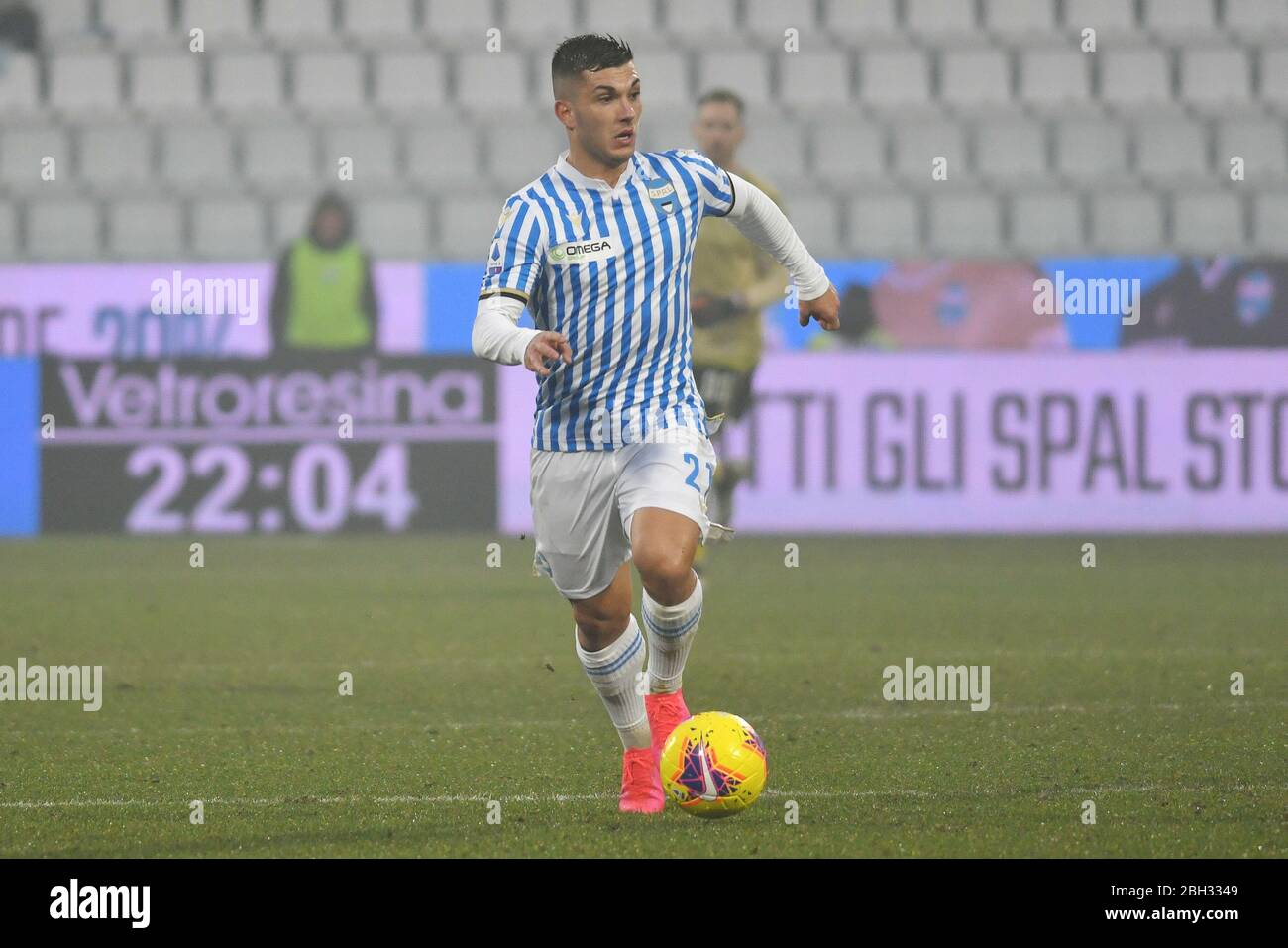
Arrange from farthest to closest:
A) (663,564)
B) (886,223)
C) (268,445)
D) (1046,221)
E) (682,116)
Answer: (682,116)
(1046,221)
(886,223)
(268,445)
(663,564)

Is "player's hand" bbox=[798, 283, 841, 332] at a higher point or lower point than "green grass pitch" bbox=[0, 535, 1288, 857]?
higher

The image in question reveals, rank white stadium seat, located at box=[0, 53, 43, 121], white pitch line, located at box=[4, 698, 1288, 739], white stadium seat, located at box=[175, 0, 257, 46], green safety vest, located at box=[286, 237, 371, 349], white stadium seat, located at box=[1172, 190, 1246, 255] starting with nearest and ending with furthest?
white pitch line, located at box=[4, 698, 1288, 739], green safety vest, located at box=[286, 237, 371, 349], white stadium seat, located at box=[1172, 190, 1246, 255], white stadium seat, located at box=[0, 53, 43, 121], white stadium seat, located at box=[175, 0, 257, 46]

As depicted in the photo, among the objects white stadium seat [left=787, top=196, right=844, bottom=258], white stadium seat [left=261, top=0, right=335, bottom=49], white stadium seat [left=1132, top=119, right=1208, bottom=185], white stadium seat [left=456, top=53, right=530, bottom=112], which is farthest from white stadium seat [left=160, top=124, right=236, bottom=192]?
white stadium seat [left=1132, top=119, right=1208, bottom=185]

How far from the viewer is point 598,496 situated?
16.7ft

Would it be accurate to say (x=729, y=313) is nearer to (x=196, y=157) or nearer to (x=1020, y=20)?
(x=196, y=157)

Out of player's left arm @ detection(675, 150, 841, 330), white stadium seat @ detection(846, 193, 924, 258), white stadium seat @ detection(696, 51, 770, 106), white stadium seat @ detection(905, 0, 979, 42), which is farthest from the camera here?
white stadium seat @ detection(905, 0, 979, 42)

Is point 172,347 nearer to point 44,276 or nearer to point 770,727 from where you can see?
point 44,276

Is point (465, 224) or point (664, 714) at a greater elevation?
point (465, 224)

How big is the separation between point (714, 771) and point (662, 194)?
144 cm

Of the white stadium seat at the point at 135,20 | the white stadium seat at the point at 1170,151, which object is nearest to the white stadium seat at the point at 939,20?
the white stadium seat at the point at 1170,151

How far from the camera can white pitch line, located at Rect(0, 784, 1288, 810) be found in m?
5.07

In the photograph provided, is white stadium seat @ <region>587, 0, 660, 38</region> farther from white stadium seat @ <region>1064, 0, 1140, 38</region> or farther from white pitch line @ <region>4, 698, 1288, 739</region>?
white pitch line @ <region>4, 698, 1288, 739</region>

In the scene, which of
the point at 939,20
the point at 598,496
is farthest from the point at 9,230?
the point at 598,496

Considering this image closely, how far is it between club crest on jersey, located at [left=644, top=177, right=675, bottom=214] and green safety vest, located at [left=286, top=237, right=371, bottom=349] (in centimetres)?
888
